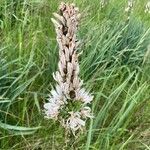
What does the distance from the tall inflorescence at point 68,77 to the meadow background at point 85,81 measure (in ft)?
0.81

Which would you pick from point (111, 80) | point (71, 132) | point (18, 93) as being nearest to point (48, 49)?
point (111, 80)

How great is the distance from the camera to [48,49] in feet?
9.49

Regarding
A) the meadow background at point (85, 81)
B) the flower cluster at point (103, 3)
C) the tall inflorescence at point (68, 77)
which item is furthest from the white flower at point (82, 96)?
the flower cluster at point (103, 3)

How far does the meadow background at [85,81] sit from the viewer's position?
7.29ft

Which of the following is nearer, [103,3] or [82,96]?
[82,96]

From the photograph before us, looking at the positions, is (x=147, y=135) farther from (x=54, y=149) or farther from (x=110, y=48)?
(x=110, y=48)

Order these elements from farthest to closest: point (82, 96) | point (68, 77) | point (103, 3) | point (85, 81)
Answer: point (103, 3) → point (85, 81) → point (82, 96) → point (68, 77)

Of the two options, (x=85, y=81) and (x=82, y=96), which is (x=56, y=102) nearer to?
(x=82, y=96)

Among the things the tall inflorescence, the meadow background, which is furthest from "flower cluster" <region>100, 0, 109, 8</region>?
the tall inflorescence

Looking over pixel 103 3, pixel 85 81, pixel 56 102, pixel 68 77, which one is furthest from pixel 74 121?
pixel 103 3

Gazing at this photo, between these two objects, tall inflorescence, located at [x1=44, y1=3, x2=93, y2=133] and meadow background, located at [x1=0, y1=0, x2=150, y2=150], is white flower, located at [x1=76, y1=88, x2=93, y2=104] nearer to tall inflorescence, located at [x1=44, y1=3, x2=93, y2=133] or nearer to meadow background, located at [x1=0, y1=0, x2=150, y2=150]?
tall inflorescence, located at [x1=44, y1=3, x2=93, y2=133]

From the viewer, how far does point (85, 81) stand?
274 cm

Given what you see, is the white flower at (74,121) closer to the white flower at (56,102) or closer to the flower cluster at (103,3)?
the white flower at (56,102)

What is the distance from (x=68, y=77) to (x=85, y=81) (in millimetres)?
1201
